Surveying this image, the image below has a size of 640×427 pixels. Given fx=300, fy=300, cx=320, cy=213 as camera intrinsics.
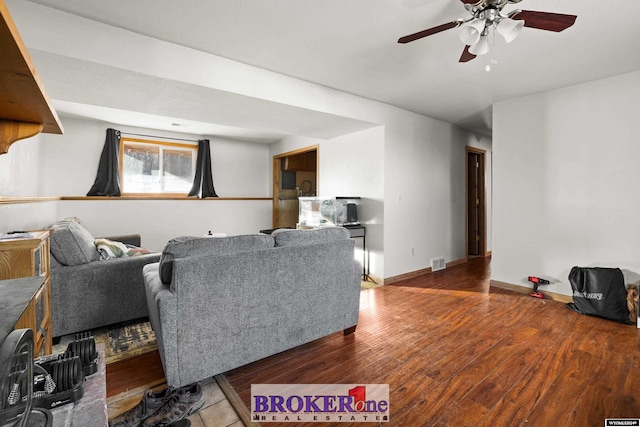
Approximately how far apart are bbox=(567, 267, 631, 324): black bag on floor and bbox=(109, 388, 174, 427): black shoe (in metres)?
3.56

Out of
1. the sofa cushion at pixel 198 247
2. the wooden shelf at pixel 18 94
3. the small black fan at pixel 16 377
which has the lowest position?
the small black fan at pixel 16 377

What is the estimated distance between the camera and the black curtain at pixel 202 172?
5562 millimetres

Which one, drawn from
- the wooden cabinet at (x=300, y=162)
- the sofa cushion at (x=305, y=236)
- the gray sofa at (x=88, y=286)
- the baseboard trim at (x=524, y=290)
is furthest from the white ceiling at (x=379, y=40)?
the wooden cabinet at (x=300, y=162)

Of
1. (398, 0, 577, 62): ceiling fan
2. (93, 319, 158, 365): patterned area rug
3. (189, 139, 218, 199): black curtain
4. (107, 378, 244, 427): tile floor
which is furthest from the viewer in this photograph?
(189, 139, 218, 199): black curtain

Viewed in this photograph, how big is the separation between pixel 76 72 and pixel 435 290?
4002mm

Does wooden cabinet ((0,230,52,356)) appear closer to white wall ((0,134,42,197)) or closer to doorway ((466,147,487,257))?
white wall ((0,134,42,197))

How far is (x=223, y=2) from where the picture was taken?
1859 mm

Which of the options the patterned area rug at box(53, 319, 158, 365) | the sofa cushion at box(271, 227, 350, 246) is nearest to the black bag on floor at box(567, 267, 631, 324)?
the sofa cushion at box(271, 227, 350, 246)

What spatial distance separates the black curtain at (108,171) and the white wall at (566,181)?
5534mm

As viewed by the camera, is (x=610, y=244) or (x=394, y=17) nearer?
(x=394, y=17)

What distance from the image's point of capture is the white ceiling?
1902 millimetres

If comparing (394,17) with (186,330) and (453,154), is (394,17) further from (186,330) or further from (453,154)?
(453,154)

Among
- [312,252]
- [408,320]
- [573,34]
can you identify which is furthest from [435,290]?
[573,34]

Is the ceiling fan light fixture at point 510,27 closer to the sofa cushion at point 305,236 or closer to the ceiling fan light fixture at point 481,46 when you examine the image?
the ceiling fan light fixture at point 481,46
